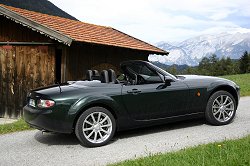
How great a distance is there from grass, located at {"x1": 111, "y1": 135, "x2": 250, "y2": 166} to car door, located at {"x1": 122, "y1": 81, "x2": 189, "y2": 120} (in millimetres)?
1389

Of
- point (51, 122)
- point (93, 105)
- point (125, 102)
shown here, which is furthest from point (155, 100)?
point (51, 122)

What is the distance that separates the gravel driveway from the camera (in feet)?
16.7

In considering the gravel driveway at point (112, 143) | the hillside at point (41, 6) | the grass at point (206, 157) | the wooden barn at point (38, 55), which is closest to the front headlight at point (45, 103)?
the gravel driveway at point (112, 143)

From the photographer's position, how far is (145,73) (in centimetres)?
655

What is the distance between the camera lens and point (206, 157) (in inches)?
175

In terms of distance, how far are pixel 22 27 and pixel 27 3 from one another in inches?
3625

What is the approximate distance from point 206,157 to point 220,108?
2.58m

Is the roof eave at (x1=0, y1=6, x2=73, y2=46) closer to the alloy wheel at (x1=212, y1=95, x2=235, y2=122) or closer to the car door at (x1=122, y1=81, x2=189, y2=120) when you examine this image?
the car door at (x1=122, y1=81, x2=189, y2=120)

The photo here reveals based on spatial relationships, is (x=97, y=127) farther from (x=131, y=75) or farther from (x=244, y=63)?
(x=244, y=63)

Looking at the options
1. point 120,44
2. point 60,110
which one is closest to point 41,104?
point 60,110

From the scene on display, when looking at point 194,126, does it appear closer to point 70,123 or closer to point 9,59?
point 70,123

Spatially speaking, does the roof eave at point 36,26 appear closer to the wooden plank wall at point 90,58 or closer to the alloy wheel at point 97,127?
the wooden plank wall at point 90,58

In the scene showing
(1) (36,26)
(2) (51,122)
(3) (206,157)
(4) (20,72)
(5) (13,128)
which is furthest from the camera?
(4) (20,72)

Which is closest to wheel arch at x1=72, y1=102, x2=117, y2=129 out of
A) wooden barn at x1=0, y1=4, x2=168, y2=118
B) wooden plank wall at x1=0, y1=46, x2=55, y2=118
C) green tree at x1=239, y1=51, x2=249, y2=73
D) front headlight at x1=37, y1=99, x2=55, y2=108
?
front headlight at x1=37, y1=99, x2=55, y2=108
